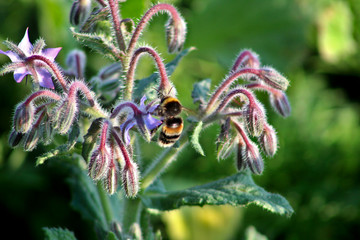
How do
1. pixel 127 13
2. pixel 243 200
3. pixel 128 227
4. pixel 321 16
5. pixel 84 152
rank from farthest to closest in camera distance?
1. pixel 321 16
2. pixel 127 13
3. pixel 128 227
4. pixel 243 200
5. pixel 84 152

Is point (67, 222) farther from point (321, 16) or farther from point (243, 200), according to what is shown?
point (321, 16)

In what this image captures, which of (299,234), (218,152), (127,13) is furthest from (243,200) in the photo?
(299,234)

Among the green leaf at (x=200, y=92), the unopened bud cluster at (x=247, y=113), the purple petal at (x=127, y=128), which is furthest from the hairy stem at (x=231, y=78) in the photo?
the purple petal at (x=127, y=128)

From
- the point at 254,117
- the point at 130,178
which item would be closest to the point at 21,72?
the point at 130,178

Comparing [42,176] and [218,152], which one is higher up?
[218,152]

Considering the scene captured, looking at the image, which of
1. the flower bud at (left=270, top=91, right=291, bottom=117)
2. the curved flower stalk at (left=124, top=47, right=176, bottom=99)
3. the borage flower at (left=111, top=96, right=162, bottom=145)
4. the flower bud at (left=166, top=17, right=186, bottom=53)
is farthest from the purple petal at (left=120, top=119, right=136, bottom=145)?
the flower bud at (left=270, top=91, right=291, bottom=117)

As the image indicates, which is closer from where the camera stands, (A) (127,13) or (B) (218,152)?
(B) (218,152)

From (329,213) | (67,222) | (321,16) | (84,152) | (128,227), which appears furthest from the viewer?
(321,16)

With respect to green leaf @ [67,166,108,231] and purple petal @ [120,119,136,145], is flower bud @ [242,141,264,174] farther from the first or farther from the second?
green leaf @ [67,166,108,231]
